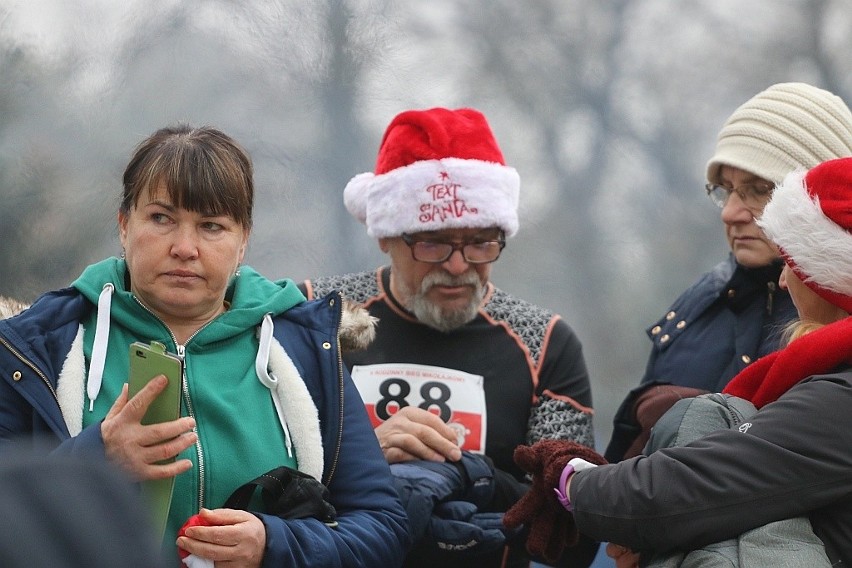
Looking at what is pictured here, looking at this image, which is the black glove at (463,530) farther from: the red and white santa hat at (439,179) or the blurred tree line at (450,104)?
the blurred tree line at (450,104)

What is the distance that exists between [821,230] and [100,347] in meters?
1.38

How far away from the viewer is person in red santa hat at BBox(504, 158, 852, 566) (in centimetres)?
201

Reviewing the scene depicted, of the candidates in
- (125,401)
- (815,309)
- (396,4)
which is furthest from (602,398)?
(125,401)

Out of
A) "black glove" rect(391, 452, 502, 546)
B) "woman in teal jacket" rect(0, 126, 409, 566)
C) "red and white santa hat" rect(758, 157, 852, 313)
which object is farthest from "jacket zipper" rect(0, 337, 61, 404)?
"red and white santa hat" rect(758, 157, 852, 313)

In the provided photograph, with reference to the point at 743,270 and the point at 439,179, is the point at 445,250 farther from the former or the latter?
the point at 743,270

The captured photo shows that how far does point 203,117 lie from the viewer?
4141 millimetres

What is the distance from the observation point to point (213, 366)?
235 centimetres

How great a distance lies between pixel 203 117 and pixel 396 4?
0.83 meters

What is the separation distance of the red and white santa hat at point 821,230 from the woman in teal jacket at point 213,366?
92 cm

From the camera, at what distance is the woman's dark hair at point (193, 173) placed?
Result: 7.68 ft

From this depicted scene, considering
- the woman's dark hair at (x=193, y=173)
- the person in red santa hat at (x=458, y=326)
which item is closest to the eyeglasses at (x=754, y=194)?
the person in red santa hat at (x=458, y=326)

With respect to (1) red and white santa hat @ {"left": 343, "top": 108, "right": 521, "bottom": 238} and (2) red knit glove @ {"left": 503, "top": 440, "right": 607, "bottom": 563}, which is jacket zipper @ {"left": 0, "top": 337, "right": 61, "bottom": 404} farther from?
(1) red and white santa hat @ {"left": 343, "top": 108, "right": 521, "bottom": 238}

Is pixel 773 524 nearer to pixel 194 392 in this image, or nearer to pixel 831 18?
pixel 194 392

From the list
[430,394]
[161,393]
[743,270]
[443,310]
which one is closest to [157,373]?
[161,393]
